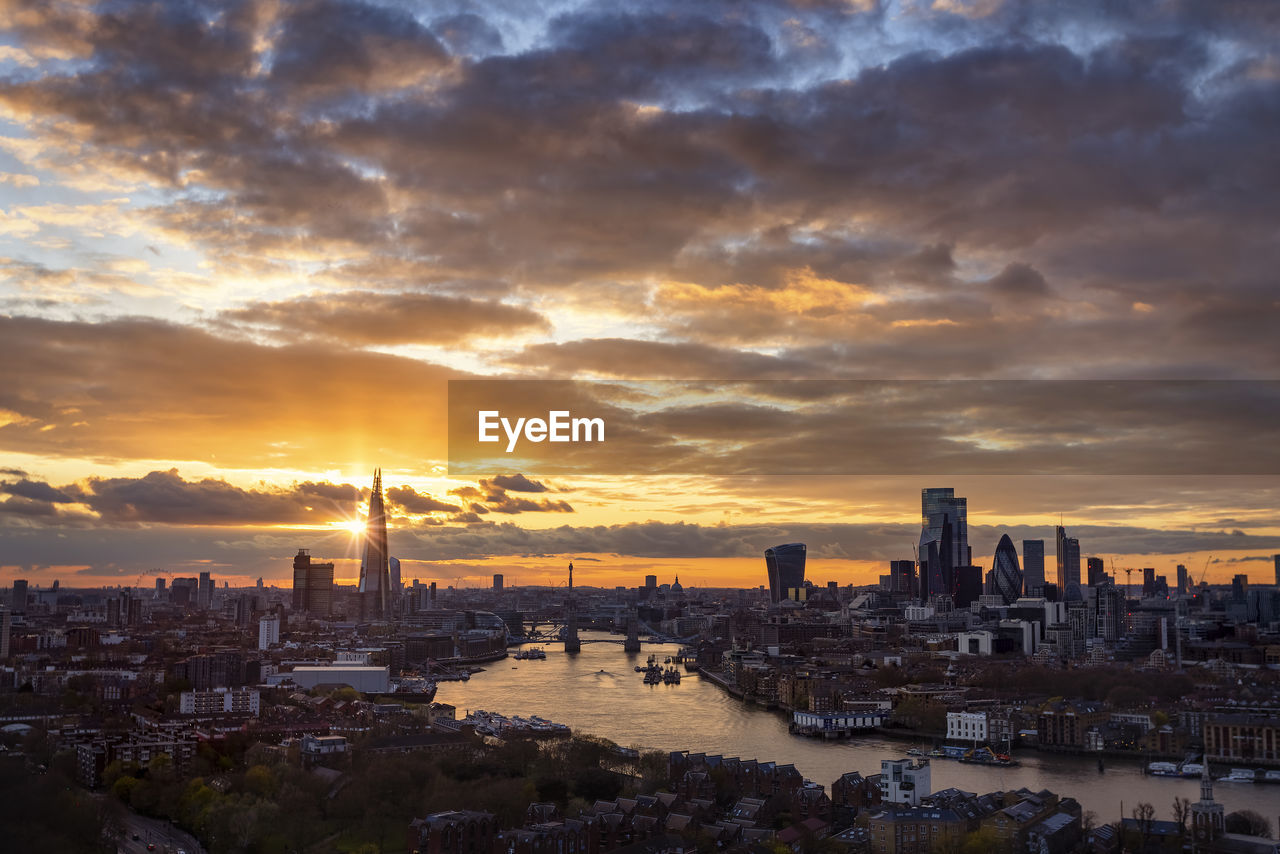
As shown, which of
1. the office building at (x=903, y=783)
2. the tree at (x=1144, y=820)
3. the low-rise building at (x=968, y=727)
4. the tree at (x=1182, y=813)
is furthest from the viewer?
the low-rise building at (x=968, y=727)

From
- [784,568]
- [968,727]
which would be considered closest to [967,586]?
[784,568]

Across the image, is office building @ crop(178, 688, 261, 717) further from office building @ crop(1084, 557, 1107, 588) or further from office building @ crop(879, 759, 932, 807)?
office building @ crop(1084, 557, 1107, 588)

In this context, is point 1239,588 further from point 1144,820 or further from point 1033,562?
point 1144,820

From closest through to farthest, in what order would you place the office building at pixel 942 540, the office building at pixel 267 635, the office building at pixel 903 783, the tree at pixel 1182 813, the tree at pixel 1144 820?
1. the tree at pixel 1144 820
2. the tree at pixel 1182 813
3. the office building at pixel 903 783
4. the office building at pixel 267 635
5. the office building at pixel 942 540

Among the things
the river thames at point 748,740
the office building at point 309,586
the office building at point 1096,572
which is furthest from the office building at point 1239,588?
the office building at point 309,586

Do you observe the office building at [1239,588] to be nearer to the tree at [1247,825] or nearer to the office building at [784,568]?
the office building at [784,568]

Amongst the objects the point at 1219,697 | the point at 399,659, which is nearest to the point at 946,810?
the point at 1219,697
